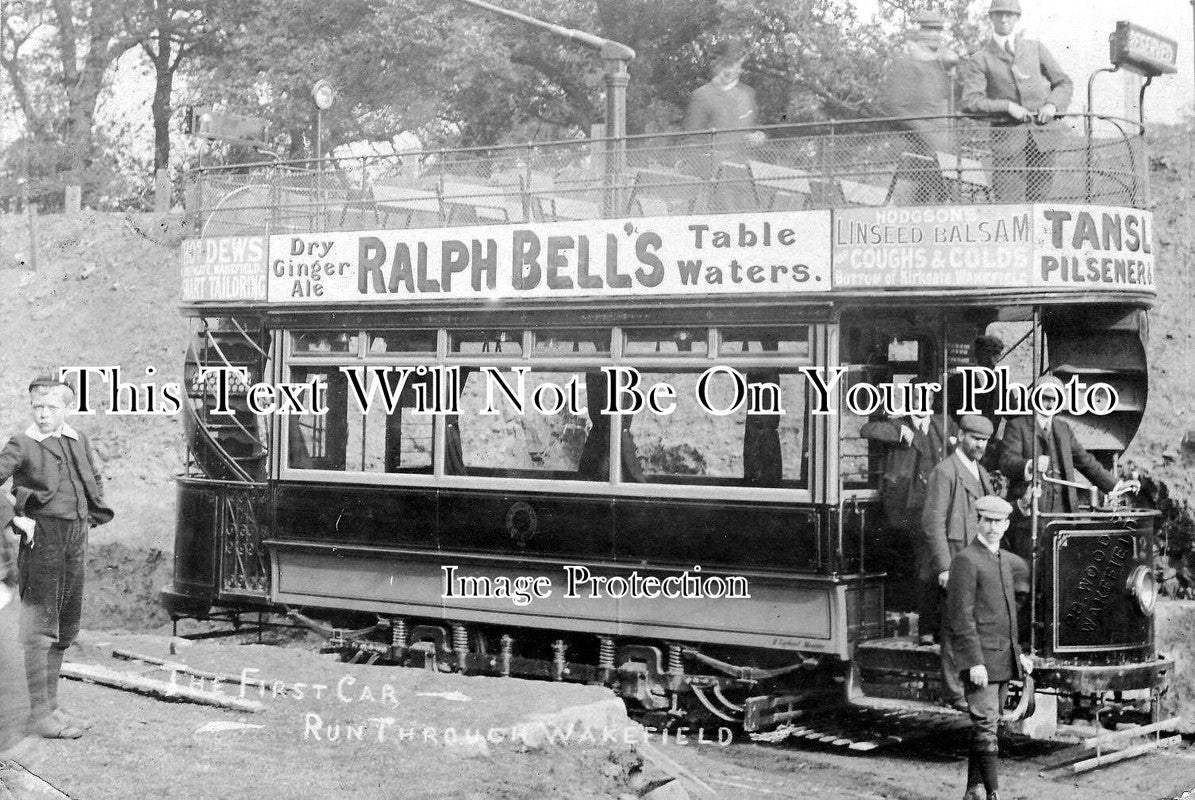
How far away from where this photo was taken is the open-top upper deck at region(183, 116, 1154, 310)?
10281 millimetres

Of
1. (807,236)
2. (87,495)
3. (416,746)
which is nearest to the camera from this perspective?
(416,746)

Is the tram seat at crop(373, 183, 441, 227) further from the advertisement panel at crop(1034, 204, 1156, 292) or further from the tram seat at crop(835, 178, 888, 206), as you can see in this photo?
the advertisement panel at crop(1034, 204, 1156, 292)

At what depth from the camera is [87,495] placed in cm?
915

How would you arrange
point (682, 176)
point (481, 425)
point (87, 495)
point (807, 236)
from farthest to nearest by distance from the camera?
1. point (481, 425)
2. point (682, 176)
3. point (807, 236)
4. point (87, 495)

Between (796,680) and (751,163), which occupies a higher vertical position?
(751,163)

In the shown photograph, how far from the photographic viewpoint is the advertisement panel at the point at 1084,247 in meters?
10.2

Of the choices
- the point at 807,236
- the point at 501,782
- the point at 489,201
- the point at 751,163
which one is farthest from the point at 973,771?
the point at 489,201

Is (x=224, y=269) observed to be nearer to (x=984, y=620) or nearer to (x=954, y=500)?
(x=954, y=500)

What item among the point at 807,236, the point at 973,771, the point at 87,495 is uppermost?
the point at 807,236

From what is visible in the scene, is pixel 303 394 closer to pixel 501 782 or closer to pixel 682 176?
pixel 682 176

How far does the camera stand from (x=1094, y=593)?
10109 mm

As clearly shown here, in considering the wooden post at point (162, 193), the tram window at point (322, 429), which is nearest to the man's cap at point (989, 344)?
the tram window at point (322, 429)

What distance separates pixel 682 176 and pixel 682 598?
2.81m

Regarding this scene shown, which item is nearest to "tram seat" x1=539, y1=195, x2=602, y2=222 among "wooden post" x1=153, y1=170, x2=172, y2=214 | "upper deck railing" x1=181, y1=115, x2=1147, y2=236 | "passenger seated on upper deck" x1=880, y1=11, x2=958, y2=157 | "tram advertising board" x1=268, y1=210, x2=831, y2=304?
"upper deck railing" x1=181, y1=115, x2=1147, y2=236
